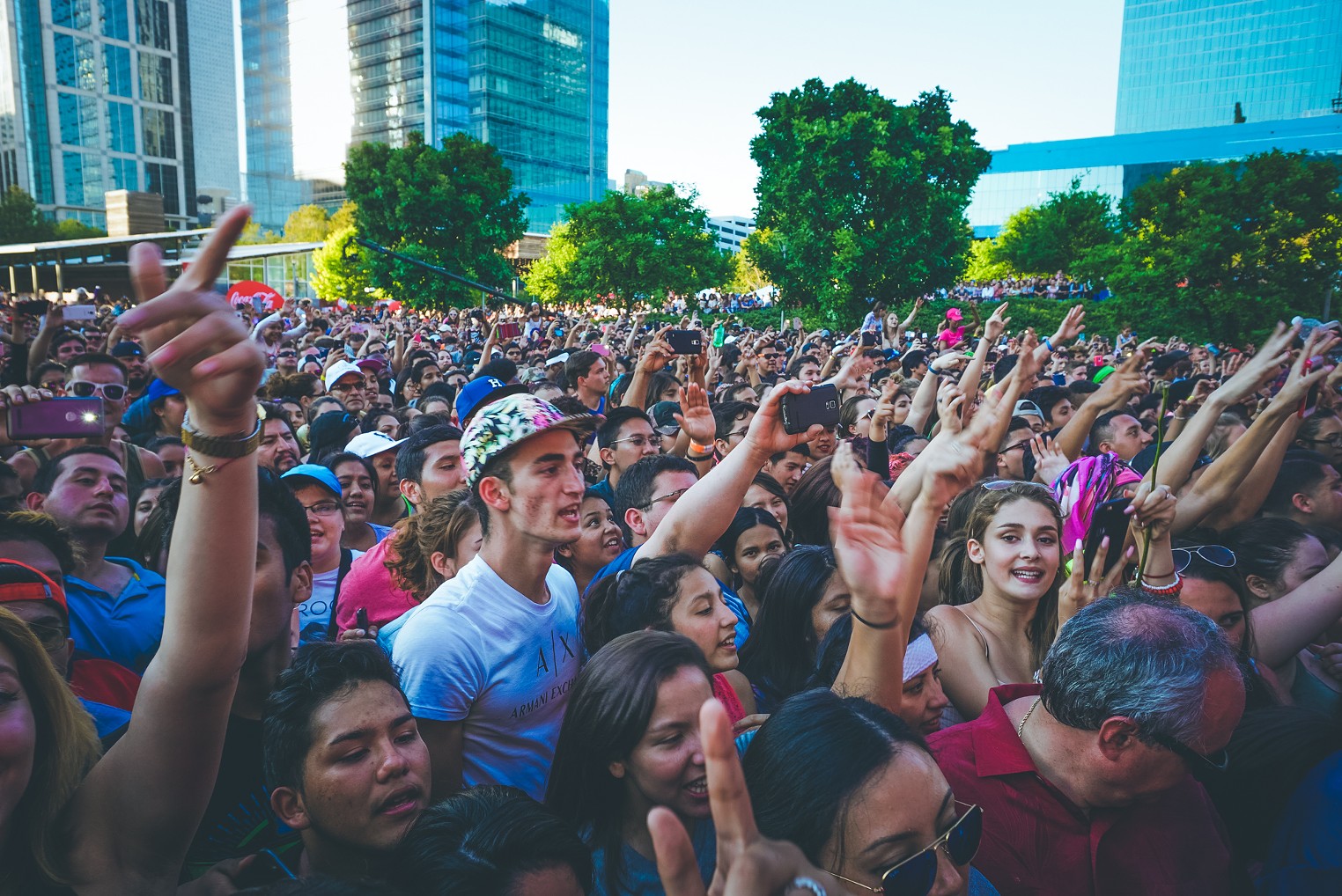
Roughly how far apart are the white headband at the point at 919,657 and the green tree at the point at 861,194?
85.5 ft

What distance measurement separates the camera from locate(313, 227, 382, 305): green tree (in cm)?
4397

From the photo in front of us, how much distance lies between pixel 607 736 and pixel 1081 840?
115cm

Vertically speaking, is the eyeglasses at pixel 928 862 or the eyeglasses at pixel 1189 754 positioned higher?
the eyeglasses at pixel 1189 754

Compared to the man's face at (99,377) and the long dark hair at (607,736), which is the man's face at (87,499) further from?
the man's face at (99,377)

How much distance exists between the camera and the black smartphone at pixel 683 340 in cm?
611

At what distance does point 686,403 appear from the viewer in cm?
439

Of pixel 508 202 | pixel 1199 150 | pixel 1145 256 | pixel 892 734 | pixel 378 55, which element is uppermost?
pixel 378 55

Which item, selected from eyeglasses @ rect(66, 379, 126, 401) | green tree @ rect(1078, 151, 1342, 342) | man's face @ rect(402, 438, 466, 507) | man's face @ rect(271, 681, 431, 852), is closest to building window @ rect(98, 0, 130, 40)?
green tree @ rect(1078, 151, 1342, 342)

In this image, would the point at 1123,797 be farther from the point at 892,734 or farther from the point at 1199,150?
the point at 1199,150

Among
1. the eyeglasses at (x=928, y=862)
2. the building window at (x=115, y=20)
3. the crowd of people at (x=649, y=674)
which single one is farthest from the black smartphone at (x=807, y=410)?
the building window at (x=115, y=20)

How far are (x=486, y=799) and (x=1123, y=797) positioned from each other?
4.85 feet

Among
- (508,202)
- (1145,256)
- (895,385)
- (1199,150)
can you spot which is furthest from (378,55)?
(895,385)

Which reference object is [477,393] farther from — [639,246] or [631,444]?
[639,246]

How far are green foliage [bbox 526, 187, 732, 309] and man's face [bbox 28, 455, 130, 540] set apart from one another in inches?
1246
